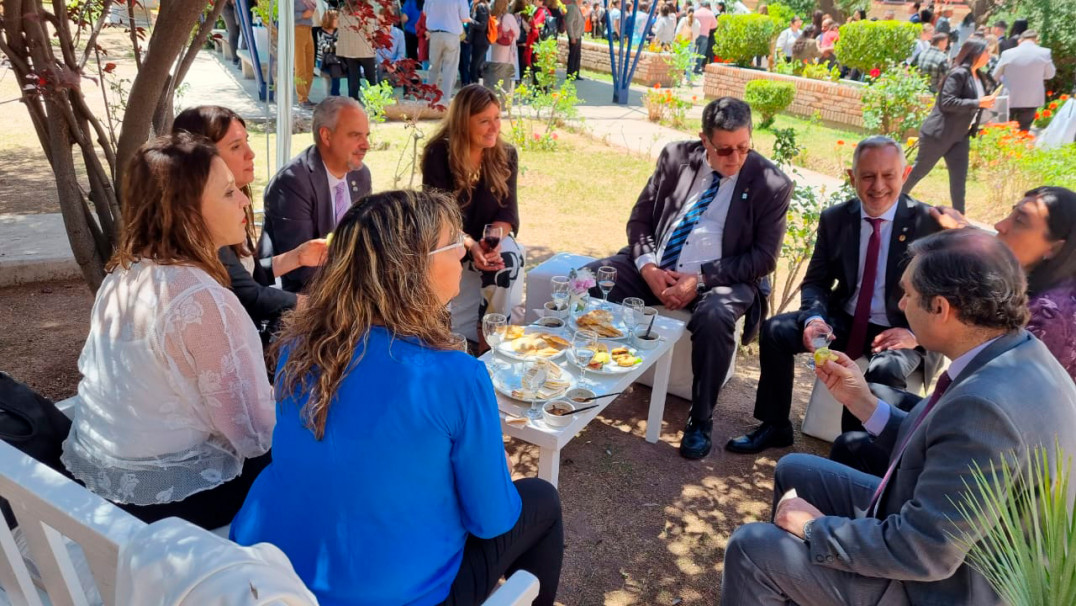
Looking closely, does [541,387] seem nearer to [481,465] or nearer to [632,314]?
[632,314]

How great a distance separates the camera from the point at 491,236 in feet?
13.8

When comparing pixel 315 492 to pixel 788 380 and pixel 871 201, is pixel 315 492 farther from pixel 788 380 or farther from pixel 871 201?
pixel 871 201

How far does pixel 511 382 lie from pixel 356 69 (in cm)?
895

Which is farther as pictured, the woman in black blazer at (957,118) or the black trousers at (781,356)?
the woman in black blazer at (957,118)

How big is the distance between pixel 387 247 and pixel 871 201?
2.81 meters

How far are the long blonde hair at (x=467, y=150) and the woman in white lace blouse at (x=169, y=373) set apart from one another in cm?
226

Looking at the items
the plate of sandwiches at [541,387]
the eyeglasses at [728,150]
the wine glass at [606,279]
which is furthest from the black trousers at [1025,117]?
the plate of sandwiches at [541,387]

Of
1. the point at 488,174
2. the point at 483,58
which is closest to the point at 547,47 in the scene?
the point at 483,58

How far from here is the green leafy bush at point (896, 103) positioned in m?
9.78

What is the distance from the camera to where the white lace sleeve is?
208cm

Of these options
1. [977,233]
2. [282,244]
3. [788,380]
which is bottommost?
[788,380]

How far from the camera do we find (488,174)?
180 inches

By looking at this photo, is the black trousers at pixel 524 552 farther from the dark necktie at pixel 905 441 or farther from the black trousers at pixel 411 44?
the black trousers at pixel 411 44

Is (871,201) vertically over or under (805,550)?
over
